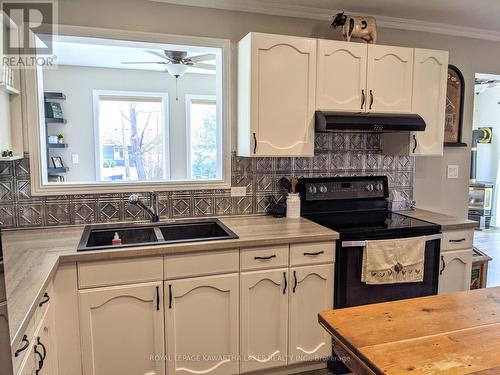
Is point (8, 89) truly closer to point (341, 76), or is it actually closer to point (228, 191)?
point (228, 191)

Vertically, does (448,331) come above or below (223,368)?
above

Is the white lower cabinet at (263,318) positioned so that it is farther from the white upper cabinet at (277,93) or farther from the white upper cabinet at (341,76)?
the white upper cabinet at (341,76)

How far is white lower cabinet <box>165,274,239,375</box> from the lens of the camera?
206cm

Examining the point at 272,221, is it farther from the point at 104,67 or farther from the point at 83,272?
the point at 104,67

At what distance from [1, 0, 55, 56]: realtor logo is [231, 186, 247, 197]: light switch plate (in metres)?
1.50

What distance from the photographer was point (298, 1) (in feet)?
8.35

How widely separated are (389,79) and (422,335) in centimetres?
200

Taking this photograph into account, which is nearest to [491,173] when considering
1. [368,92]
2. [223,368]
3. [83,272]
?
[368,92]

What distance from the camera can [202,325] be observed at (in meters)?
2.12

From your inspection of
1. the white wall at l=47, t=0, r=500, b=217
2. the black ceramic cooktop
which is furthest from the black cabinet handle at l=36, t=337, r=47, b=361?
the white wall at l=47, t=0, r=500, b=217

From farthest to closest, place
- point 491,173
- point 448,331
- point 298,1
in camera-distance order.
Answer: point 491,173, point 298,1, point 448,331

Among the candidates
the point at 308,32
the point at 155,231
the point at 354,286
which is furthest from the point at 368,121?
the point at 155,231

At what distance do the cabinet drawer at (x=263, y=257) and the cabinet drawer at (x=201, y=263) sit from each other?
54 millimetres

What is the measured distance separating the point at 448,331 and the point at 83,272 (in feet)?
5.33
